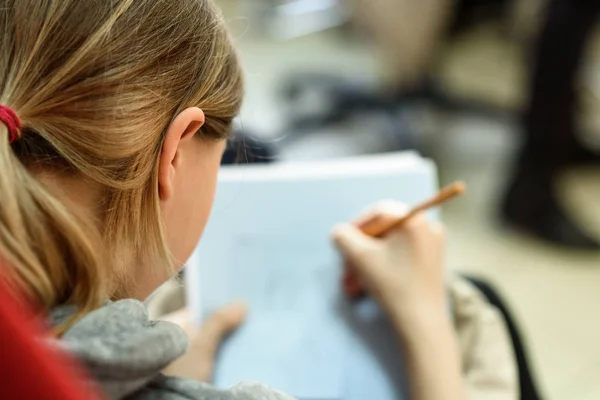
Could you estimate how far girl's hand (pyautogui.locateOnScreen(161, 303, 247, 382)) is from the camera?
2.11 ft

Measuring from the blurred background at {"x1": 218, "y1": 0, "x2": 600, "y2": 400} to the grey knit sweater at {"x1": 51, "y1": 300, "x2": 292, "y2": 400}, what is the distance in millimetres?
406

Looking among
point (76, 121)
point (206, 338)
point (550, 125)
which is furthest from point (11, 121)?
point (550, 125)

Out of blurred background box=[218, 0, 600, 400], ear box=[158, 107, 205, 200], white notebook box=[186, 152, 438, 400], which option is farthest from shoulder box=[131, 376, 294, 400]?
blurred background box=[218, 0, 600, 400]

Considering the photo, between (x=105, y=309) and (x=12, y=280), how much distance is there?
54 mm

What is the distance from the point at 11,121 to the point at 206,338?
34 centimetres

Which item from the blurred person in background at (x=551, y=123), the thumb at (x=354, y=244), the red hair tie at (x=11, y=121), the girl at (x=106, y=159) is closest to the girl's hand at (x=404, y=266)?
the thumb at (x=354, y=244)

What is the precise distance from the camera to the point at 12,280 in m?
0.38

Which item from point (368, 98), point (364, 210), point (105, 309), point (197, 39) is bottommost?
point (368, 98)

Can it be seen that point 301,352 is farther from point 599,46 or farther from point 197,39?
point 599,46

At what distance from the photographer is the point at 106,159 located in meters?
0.43

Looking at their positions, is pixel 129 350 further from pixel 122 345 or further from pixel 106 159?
pixel 106 159

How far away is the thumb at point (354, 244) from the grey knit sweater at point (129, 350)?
0.94ft

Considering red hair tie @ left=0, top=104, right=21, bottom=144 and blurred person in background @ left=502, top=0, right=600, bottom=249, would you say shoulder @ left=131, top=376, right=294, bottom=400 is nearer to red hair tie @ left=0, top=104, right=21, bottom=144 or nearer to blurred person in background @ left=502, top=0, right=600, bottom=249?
red hair tie @ left=0, top=104, right=21, bottom=144

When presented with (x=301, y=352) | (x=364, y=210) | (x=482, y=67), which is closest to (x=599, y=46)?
(x=482, y=67)
